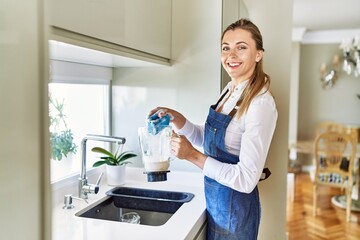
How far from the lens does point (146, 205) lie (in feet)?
5.33

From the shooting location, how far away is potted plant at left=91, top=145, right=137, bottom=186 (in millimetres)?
1756

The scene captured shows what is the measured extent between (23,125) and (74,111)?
125cm

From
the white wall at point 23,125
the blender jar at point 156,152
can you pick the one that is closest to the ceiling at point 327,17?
the blender jar at point 156,152

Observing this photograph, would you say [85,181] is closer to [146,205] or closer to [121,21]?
[146,205]

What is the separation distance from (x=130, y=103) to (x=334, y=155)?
10.1 feet

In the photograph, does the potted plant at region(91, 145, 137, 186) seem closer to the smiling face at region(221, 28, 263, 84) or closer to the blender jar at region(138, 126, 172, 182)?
the blender jar at region(138, 126, 172, 182)

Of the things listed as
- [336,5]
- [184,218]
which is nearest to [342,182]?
[336,5]

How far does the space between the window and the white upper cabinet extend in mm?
420

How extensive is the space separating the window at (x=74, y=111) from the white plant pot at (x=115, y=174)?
0.15 meters

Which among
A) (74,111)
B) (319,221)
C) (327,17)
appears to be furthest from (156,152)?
(327,17)

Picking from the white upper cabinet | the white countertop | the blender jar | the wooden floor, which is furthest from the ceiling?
the white countertop

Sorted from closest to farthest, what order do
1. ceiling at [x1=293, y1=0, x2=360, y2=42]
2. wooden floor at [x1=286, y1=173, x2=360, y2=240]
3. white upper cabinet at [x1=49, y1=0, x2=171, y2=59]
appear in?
white upper cabinet at [x1=49, y1=0, x2=171, y2=59] → wooden floor at [x1=286, y1=173, x2=360, y2=240] → ceiling at [x1=293, y1=0, x2=360, y2=42]

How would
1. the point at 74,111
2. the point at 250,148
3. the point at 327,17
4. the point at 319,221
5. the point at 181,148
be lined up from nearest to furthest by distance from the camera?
the point at 250,148
the point at 181,148
the point at 74,111
the point at 319,221
the point at 327,17

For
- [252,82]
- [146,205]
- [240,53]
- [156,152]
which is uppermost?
[240,53]
